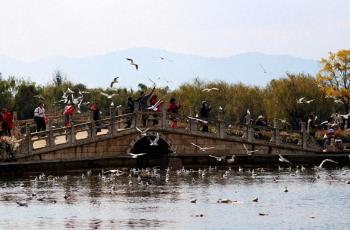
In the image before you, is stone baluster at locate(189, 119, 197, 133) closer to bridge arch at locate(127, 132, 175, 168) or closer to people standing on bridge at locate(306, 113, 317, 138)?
bridge arch at locate(127, 132, 175, 168)

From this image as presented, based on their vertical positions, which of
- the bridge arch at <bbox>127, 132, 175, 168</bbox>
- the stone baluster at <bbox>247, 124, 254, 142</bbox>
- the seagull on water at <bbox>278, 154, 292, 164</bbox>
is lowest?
the seagull on water at <bbox>278, 154, 292, 164</bbox>

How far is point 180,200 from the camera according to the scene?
4481 cm

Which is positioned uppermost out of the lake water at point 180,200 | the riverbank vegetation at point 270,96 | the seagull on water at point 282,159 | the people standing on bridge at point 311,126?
the riverbank vegetation at point 270,96

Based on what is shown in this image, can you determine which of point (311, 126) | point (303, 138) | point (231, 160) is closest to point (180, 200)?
point (231, 160)

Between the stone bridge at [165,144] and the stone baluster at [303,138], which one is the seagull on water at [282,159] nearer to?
the stone bridge at [165,144]

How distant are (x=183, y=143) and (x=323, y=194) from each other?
552 inches

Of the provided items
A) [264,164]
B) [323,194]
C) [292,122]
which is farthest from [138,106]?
[292,122]

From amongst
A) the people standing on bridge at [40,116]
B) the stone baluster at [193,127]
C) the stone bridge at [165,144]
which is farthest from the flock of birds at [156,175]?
the people standing on bridge at [40,116]

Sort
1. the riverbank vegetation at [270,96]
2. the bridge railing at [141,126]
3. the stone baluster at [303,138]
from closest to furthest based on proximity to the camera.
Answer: the bridge railing at [141,126]
the stone baluster at [303,138]
the riverbank vegetation at [270,96]

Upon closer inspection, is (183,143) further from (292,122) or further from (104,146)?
(292,122)

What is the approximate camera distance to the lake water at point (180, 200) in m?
38.8

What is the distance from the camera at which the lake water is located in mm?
38781

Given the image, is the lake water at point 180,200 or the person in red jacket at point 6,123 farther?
the person in red jacket at point 6,123

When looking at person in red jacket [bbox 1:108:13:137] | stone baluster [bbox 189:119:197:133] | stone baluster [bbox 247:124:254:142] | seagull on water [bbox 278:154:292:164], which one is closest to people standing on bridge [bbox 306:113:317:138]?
stone baluster [bbox 247:124:254:142]
